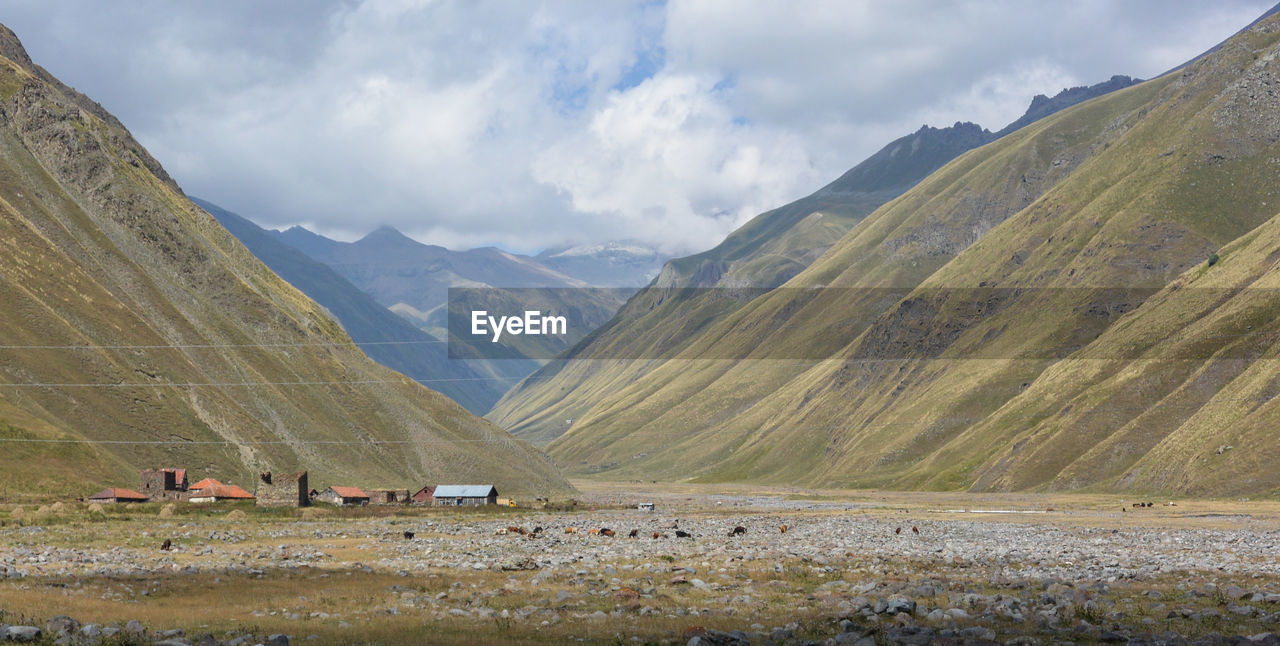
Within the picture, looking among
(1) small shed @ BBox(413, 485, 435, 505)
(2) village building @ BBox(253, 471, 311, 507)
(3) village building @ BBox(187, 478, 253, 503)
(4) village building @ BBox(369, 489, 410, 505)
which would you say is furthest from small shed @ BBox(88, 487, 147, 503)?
(1) small shed @ BBox(413, 485, 435, 505)

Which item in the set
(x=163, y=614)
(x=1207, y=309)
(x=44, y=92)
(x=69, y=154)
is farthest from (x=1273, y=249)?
(x=44, y=92)

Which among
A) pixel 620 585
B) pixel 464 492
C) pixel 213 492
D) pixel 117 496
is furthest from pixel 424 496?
pixel 620 585

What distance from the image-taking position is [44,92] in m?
195

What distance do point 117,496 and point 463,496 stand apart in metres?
45.5

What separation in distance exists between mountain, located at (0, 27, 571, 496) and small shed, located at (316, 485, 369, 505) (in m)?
11.0

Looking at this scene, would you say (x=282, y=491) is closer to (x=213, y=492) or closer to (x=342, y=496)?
(x=213, y=492)

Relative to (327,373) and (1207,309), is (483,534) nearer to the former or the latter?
(327,373)

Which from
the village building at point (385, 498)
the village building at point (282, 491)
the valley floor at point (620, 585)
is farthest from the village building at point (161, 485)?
the valley floor at point (620, 585)

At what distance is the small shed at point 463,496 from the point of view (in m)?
128

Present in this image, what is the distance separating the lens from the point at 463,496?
129m

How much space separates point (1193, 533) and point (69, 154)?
186 m

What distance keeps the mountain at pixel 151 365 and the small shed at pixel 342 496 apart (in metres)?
11.0

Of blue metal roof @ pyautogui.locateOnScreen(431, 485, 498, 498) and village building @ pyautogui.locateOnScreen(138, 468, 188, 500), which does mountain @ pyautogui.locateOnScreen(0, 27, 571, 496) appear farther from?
blue metal roof @ pyautogui.locateOnScreen(431, 485, 498, 498)

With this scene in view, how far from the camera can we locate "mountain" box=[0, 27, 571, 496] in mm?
111375
